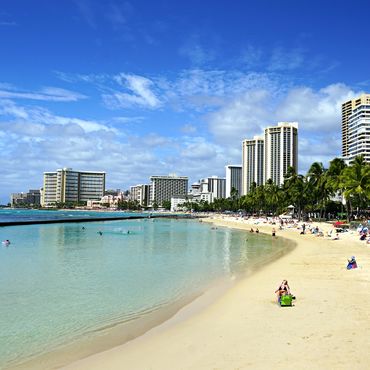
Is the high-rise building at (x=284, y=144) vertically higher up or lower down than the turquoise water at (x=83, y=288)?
higher up

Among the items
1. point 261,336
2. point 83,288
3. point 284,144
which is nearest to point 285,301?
point 261,336

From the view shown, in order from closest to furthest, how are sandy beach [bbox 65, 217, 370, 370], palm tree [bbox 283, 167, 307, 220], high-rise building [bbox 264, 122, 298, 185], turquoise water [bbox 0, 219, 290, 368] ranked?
1. sandy beach [bbox 65, 217, 370, 370]
2. turquoise water [bbox 0, 219, 290, 368]
3. palm tree [bbox 283, 167, 307, 220]
4. high-rise building [bbox 264, 122, 298, 185]

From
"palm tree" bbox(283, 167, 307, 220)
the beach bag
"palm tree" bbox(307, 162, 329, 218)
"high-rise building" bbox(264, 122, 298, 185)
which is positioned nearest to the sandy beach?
the beach bag

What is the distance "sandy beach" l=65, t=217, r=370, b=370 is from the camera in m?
8.39

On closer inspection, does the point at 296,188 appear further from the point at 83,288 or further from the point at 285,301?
the point at 285,301

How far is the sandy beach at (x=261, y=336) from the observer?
839 centimetres

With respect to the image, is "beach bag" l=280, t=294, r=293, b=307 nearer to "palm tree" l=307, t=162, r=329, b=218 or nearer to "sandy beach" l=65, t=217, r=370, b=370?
"sandy beach" l=65, t=217, r=370, b=370

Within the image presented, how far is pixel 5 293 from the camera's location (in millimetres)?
16656

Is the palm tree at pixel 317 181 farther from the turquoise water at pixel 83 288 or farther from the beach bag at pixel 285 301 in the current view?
the beach bag at pixel 285 301

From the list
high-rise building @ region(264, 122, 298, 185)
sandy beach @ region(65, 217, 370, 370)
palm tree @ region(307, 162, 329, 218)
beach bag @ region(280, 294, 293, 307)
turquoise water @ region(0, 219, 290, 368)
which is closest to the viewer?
sandy beach @ region(65, 217, 370, 370)


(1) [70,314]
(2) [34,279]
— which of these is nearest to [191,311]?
(1) [70,314]

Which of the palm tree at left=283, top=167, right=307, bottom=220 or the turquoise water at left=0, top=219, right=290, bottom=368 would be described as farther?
the palm tree at left=283, top=167, right=307, bottom=220

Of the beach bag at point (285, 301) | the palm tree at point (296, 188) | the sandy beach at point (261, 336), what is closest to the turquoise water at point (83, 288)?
the sandy beach at point (261, 336)

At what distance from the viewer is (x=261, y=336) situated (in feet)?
33.3
